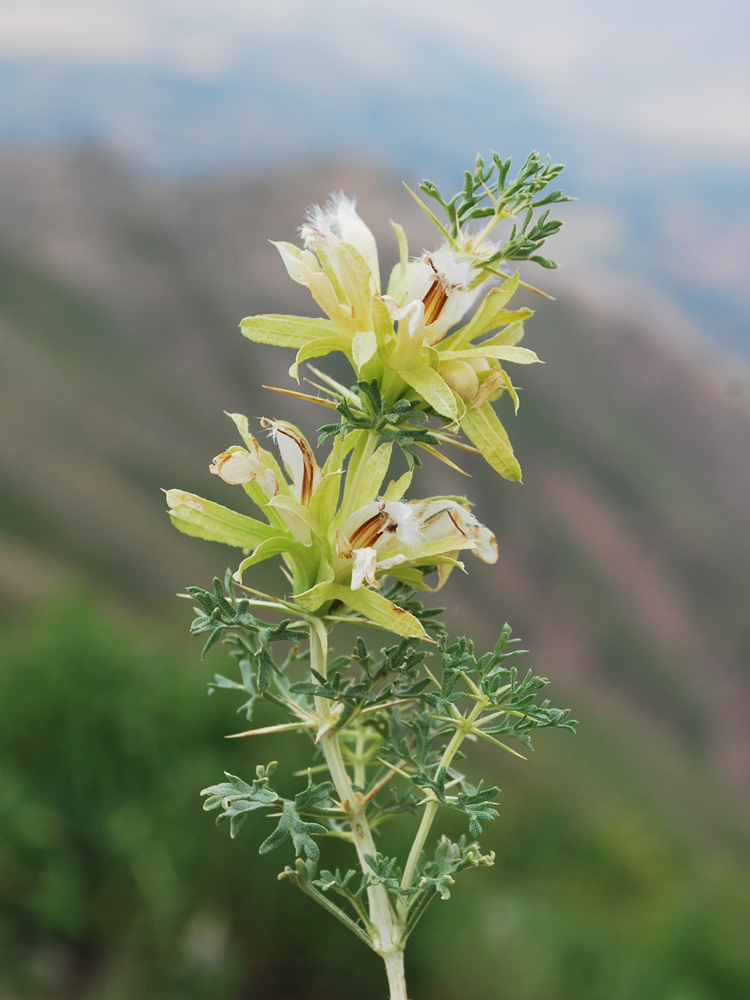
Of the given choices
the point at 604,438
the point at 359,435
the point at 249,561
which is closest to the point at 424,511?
the point at 359,435

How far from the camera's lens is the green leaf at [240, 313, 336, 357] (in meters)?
0.92

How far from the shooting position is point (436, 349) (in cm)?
90

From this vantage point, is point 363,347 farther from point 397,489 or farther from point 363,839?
point 363,839

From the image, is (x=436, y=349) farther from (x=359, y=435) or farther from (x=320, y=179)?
(x=320, y=179)

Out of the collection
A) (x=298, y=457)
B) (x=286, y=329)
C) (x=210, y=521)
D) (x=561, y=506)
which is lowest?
(x=561, y=506)

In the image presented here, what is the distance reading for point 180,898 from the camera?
6.02m

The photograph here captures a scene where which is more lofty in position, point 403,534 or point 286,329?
point 286,329

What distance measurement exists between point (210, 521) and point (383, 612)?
0.23 m

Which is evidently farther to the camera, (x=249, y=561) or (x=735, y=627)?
(x=735, y=627)

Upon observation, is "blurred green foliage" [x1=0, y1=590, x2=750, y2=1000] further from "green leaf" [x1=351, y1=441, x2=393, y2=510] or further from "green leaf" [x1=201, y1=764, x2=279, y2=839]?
"green leaf" [x1=351, y1=441, x2=393, y2=510]

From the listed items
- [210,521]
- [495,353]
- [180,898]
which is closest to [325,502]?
[210,521]

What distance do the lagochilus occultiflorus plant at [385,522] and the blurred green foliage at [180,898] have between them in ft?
17.1

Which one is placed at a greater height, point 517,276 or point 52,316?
point 517,276

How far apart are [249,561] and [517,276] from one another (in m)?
0.44
